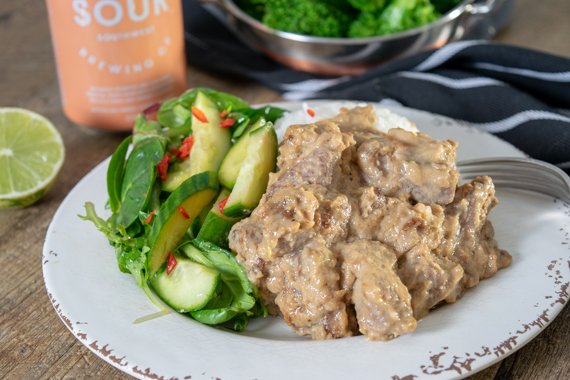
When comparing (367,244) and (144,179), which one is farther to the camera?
(144,179)

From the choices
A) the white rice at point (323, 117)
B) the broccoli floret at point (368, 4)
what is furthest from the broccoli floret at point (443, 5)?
the white rice at point (323, 117)

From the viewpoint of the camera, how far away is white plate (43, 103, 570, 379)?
7.71 feet

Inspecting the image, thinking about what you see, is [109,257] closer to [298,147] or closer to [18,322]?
[18,322]

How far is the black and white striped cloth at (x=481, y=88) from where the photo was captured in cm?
368

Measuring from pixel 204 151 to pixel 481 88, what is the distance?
1.55 meters

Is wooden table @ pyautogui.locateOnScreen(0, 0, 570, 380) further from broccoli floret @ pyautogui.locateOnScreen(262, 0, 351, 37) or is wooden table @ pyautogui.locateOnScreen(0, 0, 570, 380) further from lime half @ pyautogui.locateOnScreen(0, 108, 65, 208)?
broccoli floret @ pyautogui.locateOnScreen(262, 0, 351, 37)

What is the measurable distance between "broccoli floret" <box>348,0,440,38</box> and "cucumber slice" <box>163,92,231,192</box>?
139cm

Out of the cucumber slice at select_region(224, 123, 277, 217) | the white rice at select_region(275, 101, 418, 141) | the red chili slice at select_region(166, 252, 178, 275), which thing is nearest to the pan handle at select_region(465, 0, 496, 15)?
the white rice at select_region(275, 101, 418, 141)

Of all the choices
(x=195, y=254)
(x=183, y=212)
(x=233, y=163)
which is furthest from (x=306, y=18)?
(x=195, y=254)

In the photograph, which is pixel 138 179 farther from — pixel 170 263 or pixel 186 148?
pixel 170 263

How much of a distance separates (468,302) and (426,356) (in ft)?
1.06

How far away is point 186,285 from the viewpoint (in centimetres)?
269

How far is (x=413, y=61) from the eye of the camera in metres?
4.11

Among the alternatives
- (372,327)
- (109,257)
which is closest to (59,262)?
(109,257)
